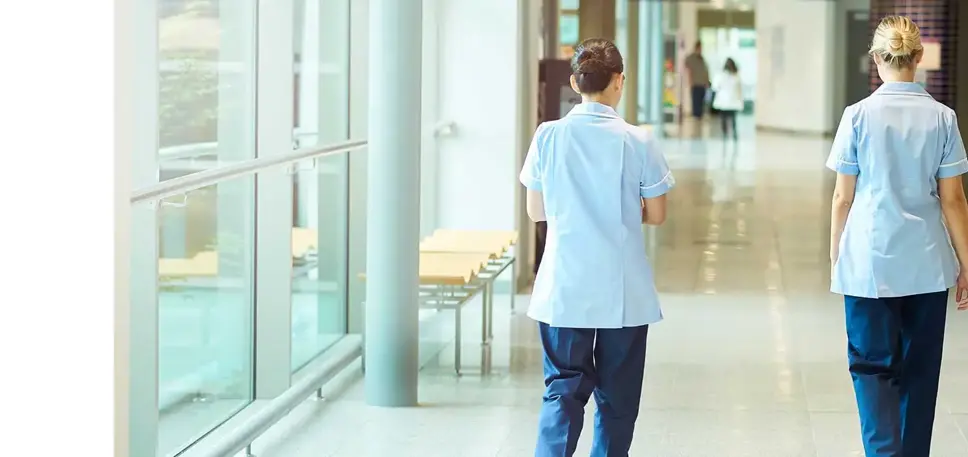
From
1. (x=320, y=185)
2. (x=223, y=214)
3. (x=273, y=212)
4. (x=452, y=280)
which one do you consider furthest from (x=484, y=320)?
(x=223, y=214)

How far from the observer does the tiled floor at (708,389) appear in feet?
19.7

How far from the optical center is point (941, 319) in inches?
192

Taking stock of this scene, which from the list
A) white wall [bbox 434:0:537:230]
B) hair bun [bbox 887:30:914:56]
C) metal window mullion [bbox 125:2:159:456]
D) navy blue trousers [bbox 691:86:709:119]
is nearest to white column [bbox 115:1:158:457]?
metal window mullion [bbox 125:2:159:456]

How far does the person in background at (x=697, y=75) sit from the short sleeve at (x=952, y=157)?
93.3ft

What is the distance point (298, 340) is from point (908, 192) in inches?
135

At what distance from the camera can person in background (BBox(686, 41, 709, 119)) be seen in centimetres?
3325

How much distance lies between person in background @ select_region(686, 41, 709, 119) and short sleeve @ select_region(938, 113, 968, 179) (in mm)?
28442

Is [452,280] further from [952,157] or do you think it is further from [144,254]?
[952,157]

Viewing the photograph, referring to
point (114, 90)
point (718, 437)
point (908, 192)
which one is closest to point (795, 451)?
point (718, 437)

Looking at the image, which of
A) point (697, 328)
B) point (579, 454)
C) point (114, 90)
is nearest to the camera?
point (114, 90)

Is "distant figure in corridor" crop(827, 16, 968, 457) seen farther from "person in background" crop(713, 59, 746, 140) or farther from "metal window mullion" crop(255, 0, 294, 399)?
"person in background" crop(713, 59, 746, 140)

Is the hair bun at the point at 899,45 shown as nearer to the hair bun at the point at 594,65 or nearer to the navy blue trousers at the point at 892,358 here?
the navy blue trousers at the point at 892,358

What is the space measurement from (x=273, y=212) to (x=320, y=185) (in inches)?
44.4

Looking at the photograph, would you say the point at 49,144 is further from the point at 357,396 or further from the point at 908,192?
the point at 357,396
